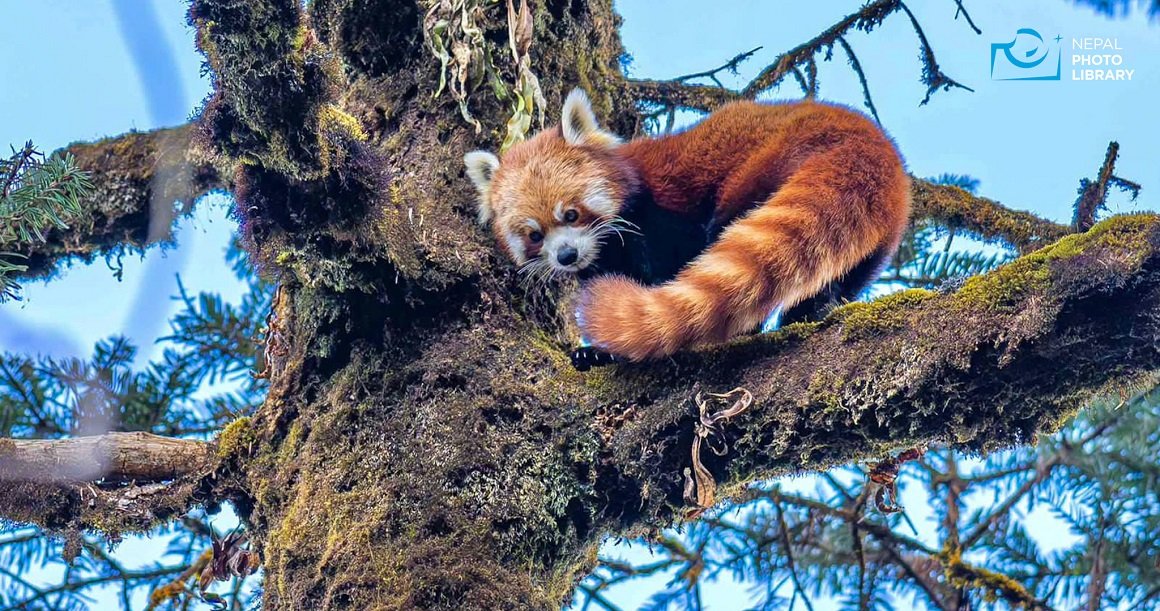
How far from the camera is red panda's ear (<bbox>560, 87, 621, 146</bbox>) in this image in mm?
2990

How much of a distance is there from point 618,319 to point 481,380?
14.6 inches

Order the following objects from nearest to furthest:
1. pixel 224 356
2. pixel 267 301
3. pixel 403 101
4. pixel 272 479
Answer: pixel 272 479, pixel 403 101, pixel 224 356, pixel 267 301

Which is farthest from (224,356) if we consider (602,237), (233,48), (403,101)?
(233,48)

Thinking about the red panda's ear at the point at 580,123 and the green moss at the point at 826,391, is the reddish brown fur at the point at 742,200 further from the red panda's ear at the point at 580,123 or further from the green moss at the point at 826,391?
the green moss at the point at 826,391

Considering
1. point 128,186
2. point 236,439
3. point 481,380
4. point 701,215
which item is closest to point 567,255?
point 701,215

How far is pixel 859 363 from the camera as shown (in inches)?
76.5

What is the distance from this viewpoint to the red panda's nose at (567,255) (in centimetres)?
280

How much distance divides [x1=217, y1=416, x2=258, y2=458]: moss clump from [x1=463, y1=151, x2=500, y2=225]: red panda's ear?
857 mm

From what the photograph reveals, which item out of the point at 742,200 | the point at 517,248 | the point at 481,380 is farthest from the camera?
the point at 517,248

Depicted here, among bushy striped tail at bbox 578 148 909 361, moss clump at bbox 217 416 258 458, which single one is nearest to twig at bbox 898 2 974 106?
bushy striped tail at bbox 578 148 909 361

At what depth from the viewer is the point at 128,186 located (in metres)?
3.43

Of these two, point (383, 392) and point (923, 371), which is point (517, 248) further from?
point (923, 371)

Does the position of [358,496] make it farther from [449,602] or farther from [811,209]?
[811,209]

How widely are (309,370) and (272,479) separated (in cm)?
29
